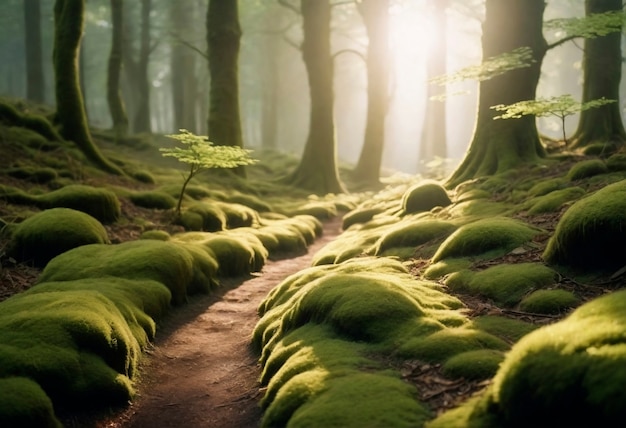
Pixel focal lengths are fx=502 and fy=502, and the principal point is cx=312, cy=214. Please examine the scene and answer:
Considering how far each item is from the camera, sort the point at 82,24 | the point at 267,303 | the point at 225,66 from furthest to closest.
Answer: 1. the point at 225,66
2. the point at 82,24
3. the point at 267,303

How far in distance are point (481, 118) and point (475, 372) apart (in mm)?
12132

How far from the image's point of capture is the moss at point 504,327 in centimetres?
569

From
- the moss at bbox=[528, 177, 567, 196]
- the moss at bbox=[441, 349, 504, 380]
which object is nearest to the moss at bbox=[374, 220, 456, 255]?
the moss at bbox=[528, 177, 567, 196]

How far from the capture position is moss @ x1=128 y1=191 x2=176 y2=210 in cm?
1545

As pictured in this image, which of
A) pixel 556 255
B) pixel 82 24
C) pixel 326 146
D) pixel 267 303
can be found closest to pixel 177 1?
pixel 326 146

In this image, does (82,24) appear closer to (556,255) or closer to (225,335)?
(225,335)

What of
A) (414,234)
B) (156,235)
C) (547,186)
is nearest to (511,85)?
(547,186)

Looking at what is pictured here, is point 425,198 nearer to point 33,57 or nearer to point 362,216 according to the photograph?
point 362,216

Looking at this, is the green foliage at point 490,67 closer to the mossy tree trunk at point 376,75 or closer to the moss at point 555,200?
the moss at point 555,200

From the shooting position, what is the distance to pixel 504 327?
5906mm

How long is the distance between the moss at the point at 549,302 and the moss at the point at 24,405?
223 inches

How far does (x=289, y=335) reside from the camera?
23.3 feet

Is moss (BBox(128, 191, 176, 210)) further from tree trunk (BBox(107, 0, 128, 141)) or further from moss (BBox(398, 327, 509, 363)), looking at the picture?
tree trunk (BBox(107, 0, 128, 141))

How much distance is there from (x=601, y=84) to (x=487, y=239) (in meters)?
11.3
